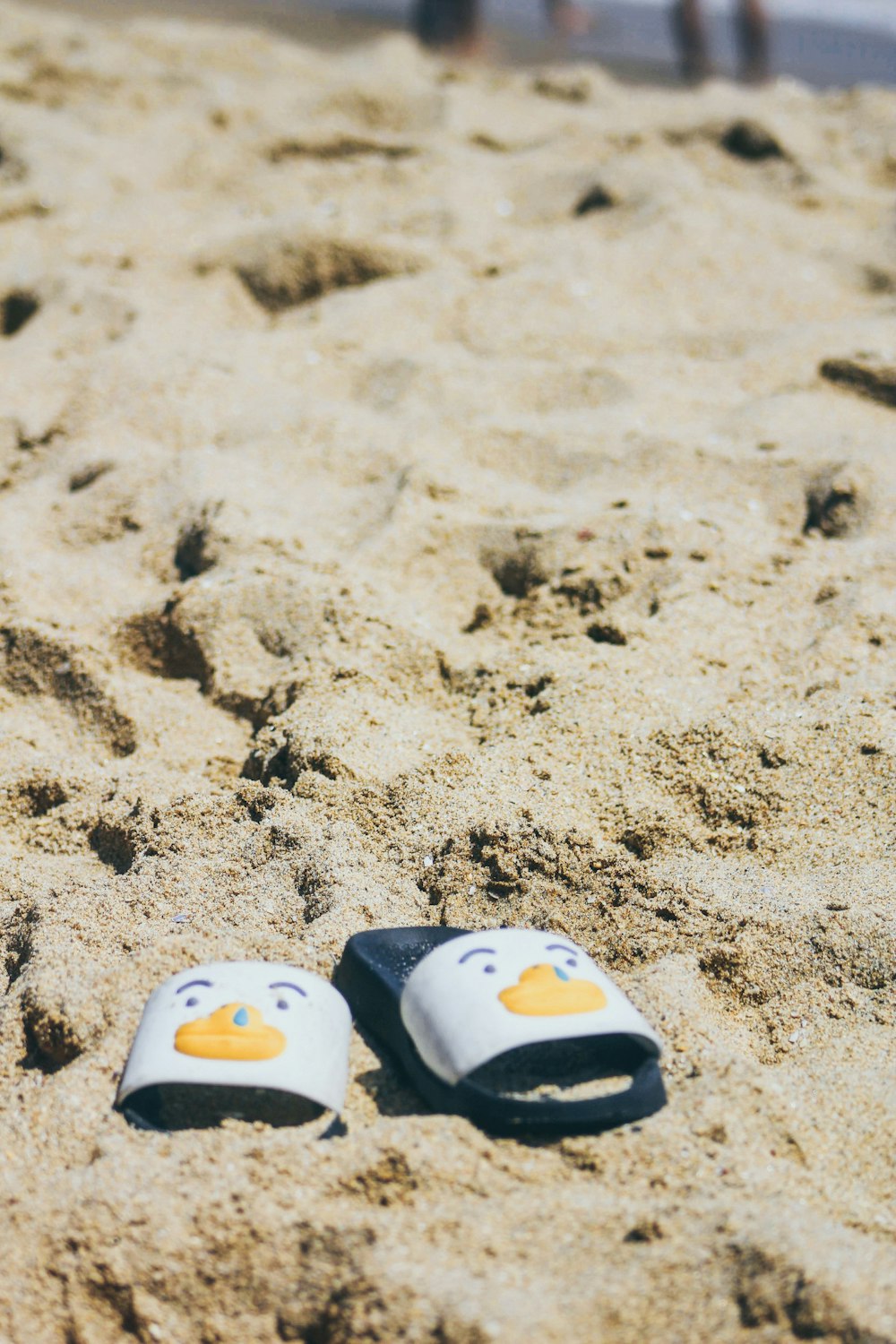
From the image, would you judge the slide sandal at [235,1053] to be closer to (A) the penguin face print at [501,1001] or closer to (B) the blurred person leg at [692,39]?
(A) the penguin face print at [501,1001]

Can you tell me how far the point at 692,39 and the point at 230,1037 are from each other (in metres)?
6.59

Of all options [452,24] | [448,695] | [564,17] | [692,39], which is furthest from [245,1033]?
[564,17]

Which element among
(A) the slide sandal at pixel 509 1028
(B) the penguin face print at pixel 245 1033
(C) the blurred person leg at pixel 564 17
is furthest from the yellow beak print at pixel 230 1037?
(C) the blurred person leg at pixel 564 17

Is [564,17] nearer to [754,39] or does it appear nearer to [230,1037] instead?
[754,39]

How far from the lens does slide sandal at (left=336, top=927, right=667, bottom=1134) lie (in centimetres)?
114

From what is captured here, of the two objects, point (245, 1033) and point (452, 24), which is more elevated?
point (452, 24)

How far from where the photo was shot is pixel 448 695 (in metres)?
1.79

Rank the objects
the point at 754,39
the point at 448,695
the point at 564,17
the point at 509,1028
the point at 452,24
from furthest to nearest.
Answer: the point at 564,17 < the point at 754,39 < the point at 452,24 < the point at 448,695 < the point at 509,1028

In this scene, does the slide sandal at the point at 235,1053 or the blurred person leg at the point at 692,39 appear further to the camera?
the blurred person leg at the point at 692,39

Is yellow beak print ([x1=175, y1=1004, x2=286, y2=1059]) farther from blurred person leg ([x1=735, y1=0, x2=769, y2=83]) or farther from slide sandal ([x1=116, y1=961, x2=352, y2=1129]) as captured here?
blurred person leg ([x1=735, y1=0, x2=769, y2=83])

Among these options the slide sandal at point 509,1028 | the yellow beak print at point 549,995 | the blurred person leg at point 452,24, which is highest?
the blurred person leg at point 452,24

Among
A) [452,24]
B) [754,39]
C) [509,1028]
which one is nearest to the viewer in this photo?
[509,1028]

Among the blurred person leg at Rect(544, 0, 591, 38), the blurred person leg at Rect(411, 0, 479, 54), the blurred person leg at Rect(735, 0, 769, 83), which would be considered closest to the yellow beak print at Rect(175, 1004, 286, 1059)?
the blurred person leg at Rect(411, 0, 479, 54)

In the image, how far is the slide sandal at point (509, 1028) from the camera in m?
1.14
